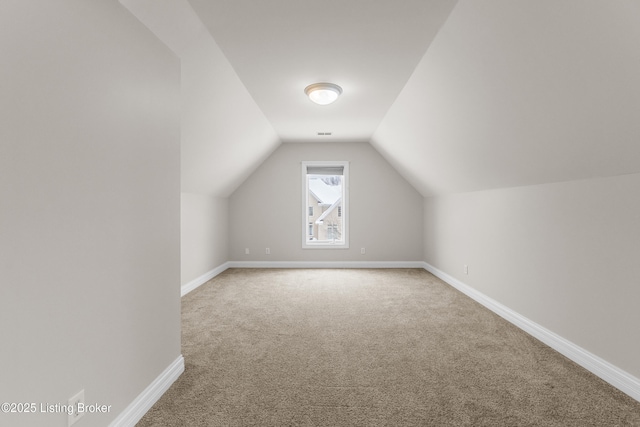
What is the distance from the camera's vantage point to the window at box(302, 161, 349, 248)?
6262 millimetres

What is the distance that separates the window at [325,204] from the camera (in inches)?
247

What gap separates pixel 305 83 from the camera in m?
3.29

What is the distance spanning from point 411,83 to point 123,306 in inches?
118

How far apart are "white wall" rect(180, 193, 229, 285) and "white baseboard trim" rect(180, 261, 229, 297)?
0.15 ft

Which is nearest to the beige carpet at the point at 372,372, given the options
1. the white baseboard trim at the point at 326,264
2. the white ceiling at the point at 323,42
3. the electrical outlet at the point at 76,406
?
the electrical outlet at the point at 76,406

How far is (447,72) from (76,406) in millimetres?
3097

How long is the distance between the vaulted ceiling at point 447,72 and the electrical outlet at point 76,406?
6.23 ft

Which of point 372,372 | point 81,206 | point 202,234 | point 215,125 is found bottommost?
point 372,372

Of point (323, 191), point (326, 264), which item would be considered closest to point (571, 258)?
point (326, 264)

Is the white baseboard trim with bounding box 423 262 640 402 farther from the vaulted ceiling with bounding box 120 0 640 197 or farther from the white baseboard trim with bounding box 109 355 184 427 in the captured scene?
the white baseboard trim with bounding box 109 355 184 427

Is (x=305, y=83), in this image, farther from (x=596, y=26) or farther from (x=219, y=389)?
(x=219, y=389)

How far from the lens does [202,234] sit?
198 inches

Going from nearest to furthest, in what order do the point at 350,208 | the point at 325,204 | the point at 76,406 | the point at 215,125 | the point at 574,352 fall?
the point at 76,406 → the point at 574,352 → the point at 215,125 → the point at 350,208 → the point at 325,204

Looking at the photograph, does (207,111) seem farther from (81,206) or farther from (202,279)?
(202,279)
